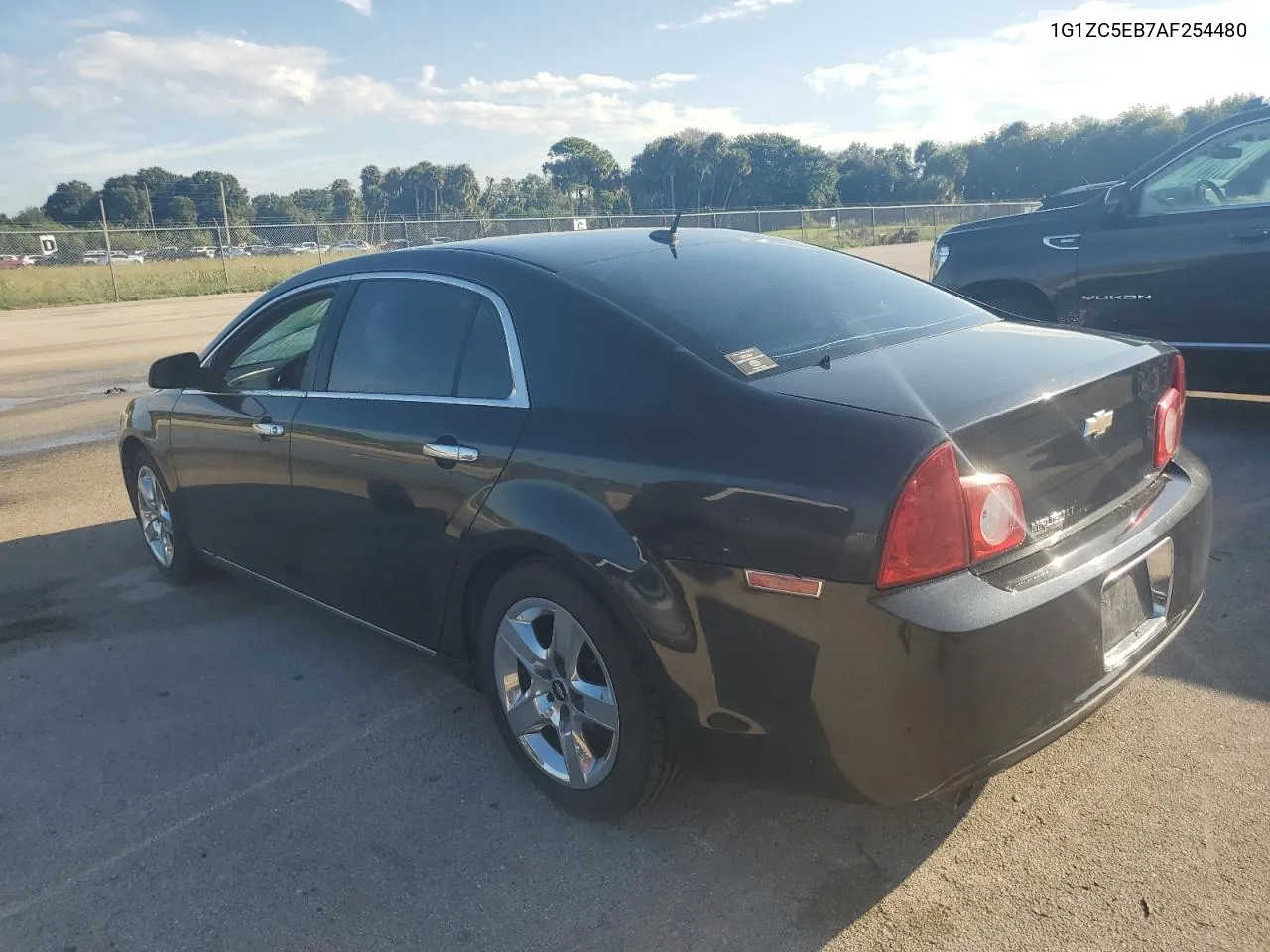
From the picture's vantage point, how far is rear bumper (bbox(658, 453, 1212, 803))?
2209mm

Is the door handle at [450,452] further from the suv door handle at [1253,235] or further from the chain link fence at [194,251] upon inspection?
the chain link fence at [194,251]

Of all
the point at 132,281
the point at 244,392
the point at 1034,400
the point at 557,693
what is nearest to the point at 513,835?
the point at 557,693

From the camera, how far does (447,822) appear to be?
293 centimetres

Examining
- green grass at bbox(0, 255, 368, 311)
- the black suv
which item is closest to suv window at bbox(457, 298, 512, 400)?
the black suv

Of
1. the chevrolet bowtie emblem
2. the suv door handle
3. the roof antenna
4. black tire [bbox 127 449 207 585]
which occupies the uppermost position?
the roof antenna

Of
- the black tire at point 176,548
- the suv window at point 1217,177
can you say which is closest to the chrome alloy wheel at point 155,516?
the black tire at point 176,548

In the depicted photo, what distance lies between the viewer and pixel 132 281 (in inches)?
1126

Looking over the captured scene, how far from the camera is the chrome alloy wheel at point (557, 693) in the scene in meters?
2.78

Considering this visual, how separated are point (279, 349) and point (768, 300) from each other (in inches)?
86.3

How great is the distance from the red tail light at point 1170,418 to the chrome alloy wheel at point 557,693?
5.97 feet

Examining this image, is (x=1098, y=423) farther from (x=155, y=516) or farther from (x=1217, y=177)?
A: (x=1217, y=177)

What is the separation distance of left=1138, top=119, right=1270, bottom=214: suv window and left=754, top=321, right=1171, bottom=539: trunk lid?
4035mm

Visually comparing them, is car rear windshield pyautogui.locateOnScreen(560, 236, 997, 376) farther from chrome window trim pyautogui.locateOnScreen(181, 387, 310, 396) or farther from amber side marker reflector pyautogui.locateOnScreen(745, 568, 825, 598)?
chrome window trim pyautogui.locateOnScreen(181, 387, 310, 396)

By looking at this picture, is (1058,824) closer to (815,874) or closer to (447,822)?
(815,874)
